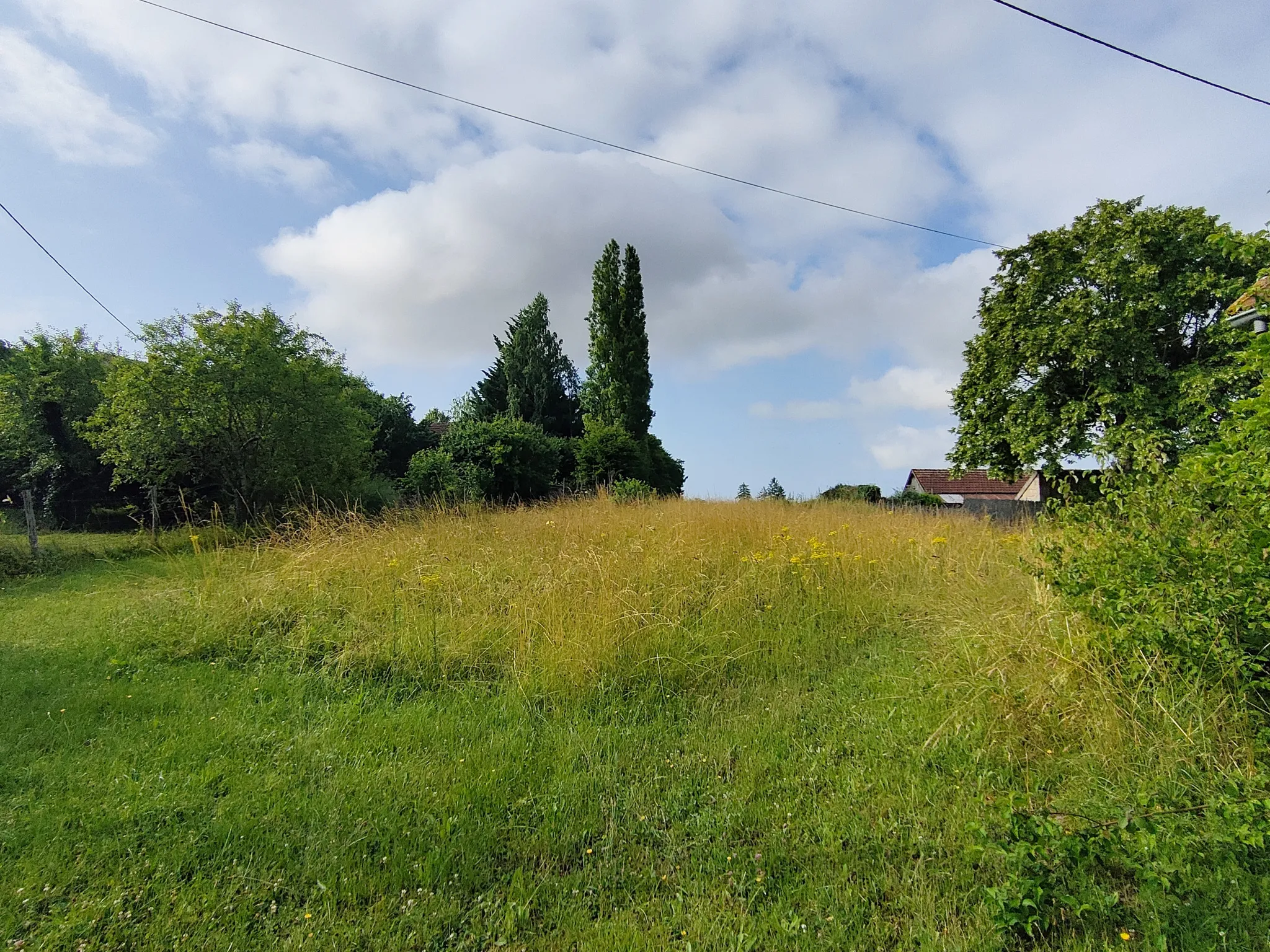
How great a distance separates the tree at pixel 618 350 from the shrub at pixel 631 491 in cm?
960

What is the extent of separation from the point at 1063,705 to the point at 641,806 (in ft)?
7.18

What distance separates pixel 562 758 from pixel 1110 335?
16223mm

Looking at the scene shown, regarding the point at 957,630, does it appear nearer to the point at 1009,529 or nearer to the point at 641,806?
the point at 641,806

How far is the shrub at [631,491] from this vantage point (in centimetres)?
1109

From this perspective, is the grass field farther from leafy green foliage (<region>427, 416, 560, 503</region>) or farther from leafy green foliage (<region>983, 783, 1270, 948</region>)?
leafy green foliage (<region>427, 416, 560, 503</region>)

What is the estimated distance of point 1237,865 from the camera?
1768 millimetres

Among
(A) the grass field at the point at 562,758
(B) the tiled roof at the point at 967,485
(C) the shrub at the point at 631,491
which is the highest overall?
(B) the tiled roof at the point at 967,485

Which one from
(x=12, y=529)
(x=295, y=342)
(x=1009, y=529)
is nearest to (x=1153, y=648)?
(x=1009, y=529)

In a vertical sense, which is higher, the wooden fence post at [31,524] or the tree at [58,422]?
the tree at [58,422]

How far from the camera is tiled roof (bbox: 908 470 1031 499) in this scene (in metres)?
29.7

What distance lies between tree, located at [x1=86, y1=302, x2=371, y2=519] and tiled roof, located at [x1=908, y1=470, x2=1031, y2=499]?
94.7ft

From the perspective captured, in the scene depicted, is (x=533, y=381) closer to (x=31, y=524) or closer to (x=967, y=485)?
(x=31, y=524)

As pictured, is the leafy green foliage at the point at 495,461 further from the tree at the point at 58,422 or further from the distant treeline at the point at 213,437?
the tree at the point at 58,422

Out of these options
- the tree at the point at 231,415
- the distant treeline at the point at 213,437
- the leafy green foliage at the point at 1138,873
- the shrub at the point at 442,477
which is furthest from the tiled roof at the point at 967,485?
the leafy green foliage at the point at 1138,873
